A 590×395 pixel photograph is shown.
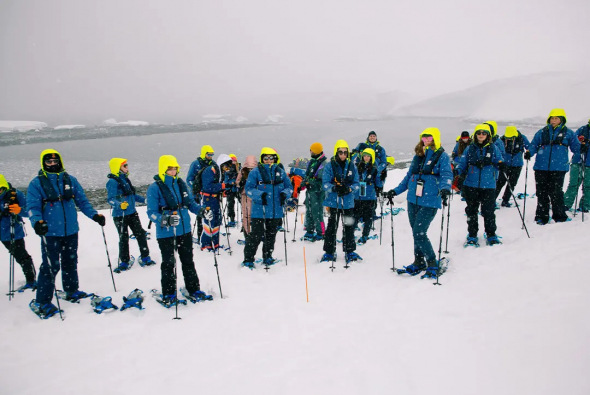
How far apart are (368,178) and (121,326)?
5374 millimetres

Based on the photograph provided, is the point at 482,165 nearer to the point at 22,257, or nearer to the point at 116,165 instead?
the point at 116,165

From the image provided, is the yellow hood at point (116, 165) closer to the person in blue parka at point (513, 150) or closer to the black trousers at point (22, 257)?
the black trousers at point (22, 257)

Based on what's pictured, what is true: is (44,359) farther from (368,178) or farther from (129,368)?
(368,178)

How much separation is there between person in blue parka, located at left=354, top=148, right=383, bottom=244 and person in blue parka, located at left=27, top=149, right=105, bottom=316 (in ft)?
16.2

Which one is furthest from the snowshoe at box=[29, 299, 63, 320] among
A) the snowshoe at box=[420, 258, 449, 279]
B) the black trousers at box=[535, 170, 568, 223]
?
the black trousers at box=[535, 170, 568, 223]

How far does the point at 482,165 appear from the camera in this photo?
235 inches

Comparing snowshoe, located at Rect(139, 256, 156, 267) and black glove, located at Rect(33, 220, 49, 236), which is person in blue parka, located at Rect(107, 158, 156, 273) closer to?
snowshoe, located at Rect(139, 256, 156, 267)

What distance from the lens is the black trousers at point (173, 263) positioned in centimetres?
495

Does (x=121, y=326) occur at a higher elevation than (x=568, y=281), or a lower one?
lower

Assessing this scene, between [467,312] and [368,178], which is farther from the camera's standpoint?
[368,178]

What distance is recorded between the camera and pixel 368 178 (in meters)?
7.51

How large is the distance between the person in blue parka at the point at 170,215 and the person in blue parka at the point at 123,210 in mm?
1925

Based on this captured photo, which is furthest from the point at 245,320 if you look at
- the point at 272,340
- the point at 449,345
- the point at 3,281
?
the point at 3,281

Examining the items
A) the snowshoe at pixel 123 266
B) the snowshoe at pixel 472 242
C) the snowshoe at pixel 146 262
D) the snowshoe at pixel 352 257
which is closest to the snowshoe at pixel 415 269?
the snowshoe at pixel 352 257
